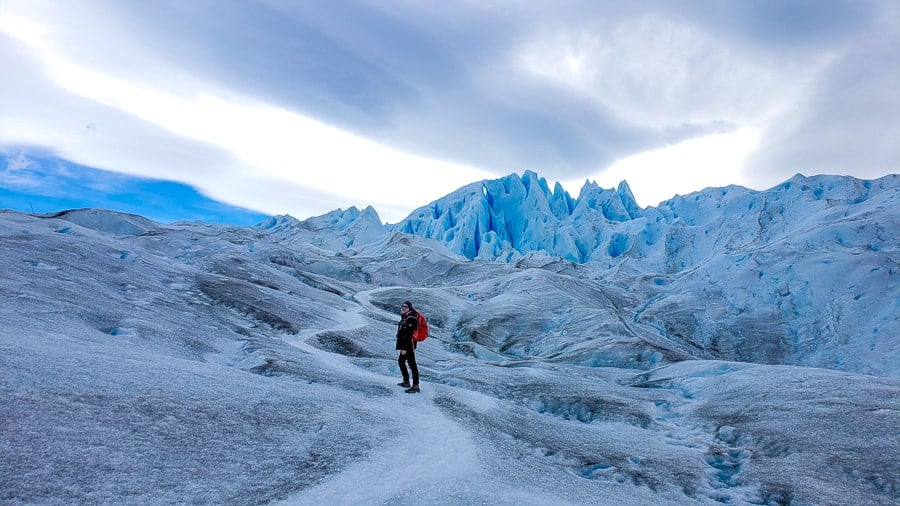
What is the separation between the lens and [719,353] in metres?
49.2

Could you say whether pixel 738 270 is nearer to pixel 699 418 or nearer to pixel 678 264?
pixel 678 264

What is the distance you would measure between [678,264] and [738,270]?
4164 centimetres

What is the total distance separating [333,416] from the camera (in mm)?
11125

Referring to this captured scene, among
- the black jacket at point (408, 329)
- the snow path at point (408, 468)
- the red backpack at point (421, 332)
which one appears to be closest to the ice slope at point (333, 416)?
the snow path at point (408, 468)

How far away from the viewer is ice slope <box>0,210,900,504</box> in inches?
298

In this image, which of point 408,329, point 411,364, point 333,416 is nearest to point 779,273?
point 411,364

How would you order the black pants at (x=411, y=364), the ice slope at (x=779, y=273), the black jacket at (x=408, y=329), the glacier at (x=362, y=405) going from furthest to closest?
the ice slope at (x=779, y=273) < the black pants at (x=411, y=364) < the black jacket at (x=408, y=329) < the glacier at (x=362, y=405)

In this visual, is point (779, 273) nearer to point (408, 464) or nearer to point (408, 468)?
point (408, 464)

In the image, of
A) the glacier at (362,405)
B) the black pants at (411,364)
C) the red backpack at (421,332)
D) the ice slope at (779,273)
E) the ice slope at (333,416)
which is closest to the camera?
the ice slope at (333,416)

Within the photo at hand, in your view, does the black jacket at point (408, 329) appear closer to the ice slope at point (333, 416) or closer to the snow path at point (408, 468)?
the ice slope at point (333, 416)

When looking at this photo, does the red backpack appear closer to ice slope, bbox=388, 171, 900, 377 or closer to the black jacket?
the black jacket

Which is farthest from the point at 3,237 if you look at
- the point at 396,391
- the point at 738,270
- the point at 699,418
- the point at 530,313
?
the point at 738,270

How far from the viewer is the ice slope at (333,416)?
24.8 ft

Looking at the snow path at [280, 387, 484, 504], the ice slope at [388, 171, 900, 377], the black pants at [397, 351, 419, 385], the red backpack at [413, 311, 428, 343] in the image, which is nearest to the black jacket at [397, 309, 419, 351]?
the red backpack at [413, 311, 428, 343]
